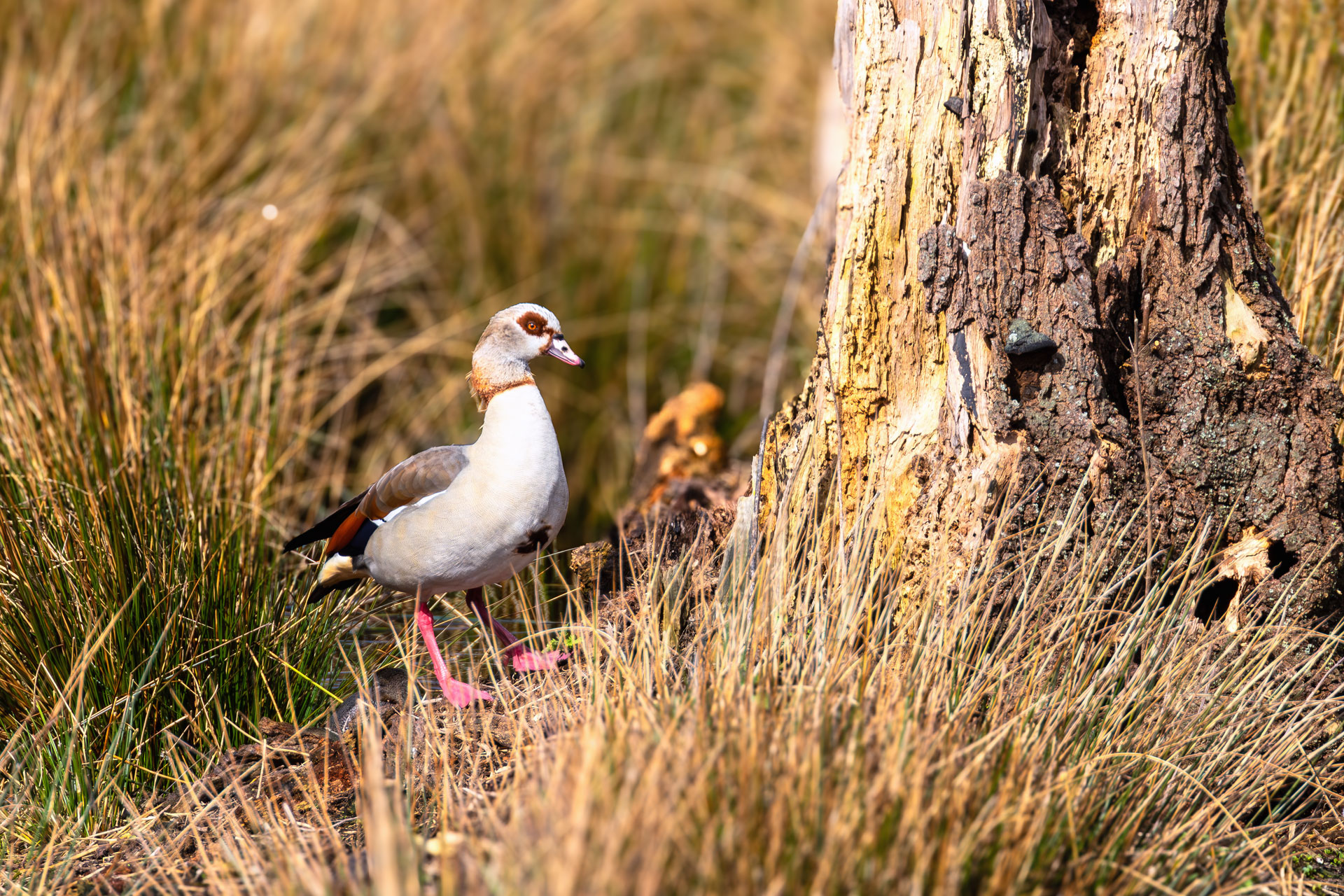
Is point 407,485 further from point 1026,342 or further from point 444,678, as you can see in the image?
point 1026,342

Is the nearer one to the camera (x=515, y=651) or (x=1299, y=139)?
(x=515, y=651)

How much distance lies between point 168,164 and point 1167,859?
14.9 ft

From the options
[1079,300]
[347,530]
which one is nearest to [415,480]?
[347,530]

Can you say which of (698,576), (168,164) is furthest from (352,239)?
(698,576)

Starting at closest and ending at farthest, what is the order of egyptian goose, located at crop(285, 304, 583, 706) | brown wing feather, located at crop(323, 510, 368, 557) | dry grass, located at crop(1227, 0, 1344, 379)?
egyptian goose, located at crop(285, 304, 583, 706), brown wing feather, located at crop(323, 510, 368, 557), dry grass, located at crop(1227, 0, 1344, 379)

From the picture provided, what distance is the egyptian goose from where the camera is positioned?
2.68 meters

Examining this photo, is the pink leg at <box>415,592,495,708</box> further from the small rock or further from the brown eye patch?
the small rock

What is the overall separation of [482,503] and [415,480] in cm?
28

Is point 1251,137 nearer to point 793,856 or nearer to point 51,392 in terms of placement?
point 793,856

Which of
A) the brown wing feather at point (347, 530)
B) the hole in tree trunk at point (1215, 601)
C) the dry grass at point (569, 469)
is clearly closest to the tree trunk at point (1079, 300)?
the hole in tree trunk at point (1215, 601)

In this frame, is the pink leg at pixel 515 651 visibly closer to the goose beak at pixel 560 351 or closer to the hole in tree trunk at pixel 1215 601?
the goose beak at pixel 560 351

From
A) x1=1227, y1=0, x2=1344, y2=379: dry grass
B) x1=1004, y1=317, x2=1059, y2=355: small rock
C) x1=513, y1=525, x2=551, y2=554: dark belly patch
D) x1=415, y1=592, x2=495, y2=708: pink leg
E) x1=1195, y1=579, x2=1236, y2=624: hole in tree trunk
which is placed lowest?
x1=415, y1=592, x2=495, y2=708: pink leg

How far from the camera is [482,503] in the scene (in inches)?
105

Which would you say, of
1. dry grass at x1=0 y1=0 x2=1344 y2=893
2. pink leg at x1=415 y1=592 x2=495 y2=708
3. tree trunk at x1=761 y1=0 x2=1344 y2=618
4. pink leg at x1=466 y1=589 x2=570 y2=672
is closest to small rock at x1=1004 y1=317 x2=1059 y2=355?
tree trunk at x1=761 y1=0 x2=1344 y2=618
